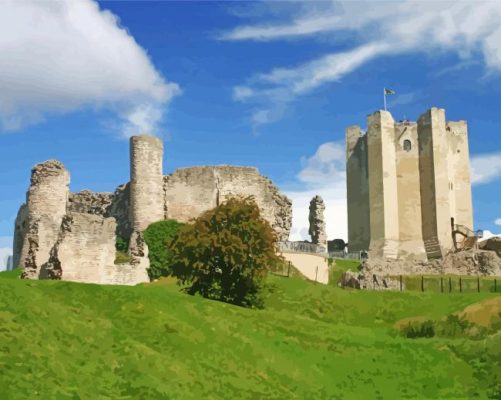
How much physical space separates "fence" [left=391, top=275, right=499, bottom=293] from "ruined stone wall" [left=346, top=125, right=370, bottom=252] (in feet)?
77.0

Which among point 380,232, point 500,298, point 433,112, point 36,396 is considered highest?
point 433,112

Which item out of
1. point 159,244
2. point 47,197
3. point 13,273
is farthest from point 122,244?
point 13,273

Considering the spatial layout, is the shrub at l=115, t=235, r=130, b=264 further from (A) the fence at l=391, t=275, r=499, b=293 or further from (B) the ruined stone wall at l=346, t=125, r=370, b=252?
(B) the ruined stone wall at l=346, t=125, r=370, b=252

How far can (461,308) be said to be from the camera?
42.0 metres

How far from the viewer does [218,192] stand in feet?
215

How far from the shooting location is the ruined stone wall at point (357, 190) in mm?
84062

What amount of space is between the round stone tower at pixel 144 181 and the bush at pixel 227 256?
63.2ft

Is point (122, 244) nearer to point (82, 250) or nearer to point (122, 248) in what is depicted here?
point (122, 248)

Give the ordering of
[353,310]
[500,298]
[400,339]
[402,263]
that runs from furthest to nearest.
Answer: [402,263] < [353,310] < [500,298] < [400,339]

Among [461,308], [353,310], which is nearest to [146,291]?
[353,310]

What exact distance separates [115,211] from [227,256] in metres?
25.2

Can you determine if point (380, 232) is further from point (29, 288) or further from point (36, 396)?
point (36, 396)

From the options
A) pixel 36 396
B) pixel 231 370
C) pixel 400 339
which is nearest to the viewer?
pixel 36 396

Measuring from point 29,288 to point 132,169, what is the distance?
33.4m
